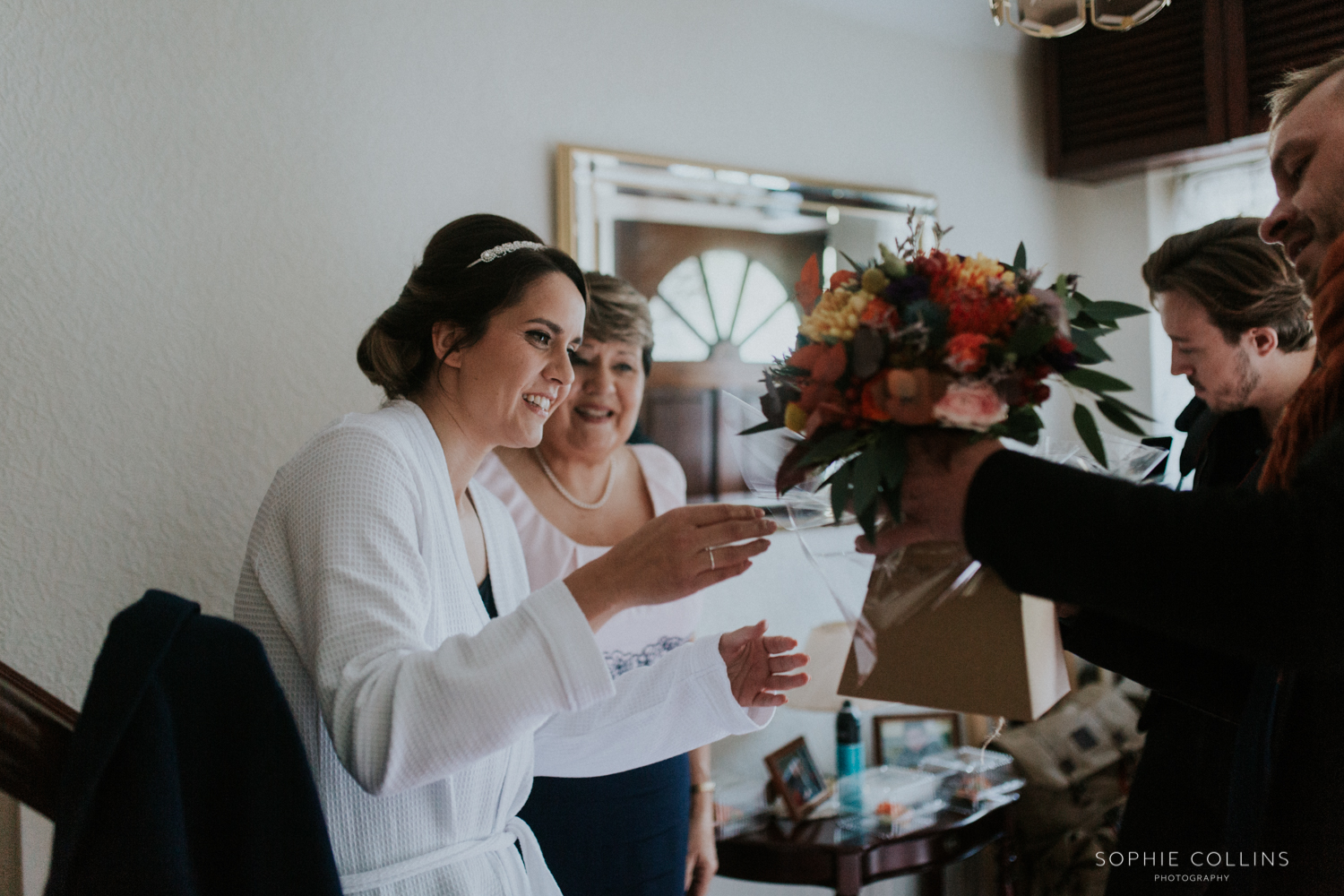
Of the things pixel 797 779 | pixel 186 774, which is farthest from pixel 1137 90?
pixel 186 774

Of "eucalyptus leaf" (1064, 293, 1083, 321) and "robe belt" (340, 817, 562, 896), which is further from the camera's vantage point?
"robe belt" (340, 817, 562, 896)

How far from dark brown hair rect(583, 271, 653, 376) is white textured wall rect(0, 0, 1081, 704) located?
36 cm

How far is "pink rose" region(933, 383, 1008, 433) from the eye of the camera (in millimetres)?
921

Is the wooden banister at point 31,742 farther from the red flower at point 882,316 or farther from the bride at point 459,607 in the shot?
the red flower at point 882,316

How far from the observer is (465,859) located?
4.09ft

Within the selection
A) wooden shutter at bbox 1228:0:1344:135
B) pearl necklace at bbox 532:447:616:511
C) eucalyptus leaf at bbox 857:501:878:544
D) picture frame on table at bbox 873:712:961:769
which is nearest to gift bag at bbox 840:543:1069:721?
eucalyptus leaf at bbox 857:501:878:544

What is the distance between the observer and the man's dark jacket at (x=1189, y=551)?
819 millimetres

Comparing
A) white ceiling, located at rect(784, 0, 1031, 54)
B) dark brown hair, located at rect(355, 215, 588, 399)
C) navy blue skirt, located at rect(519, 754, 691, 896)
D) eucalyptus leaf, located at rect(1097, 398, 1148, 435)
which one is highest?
white ceiling, located at rect(784, 0, 1031, 54)

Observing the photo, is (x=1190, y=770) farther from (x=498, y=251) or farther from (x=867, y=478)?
(x=498, y=251)

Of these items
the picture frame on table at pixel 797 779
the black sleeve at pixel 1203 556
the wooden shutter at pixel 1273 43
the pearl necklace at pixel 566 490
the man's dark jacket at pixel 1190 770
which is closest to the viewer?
the black sleeve at pixel 1203 556

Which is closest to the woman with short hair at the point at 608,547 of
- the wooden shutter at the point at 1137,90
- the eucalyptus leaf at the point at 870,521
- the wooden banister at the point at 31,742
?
the eucalyptus leaf at the point at 870,521

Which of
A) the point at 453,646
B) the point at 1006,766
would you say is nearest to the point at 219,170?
the point at 453,646

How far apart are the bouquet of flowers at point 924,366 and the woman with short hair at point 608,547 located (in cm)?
96

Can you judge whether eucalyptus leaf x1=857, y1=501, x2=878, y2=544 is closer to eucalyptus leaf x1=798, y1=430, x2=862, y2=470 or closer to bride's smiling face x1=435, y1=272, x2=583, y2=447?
eucalyptus leaf x1=798, y1=430, x2=862, y2=470
